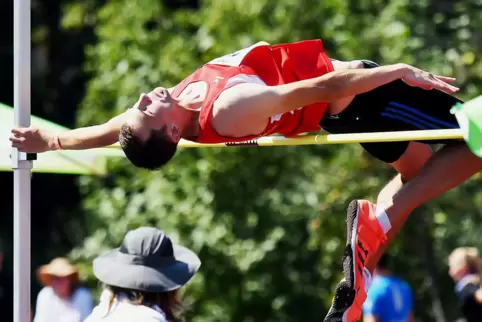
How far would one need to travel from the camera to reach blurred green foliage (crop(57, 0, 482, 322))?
8836 mm

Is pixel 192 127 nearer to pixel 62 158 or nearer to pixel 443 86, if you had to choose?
pixel 443 86

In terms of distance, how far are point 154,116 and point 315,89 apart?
0.59 meters

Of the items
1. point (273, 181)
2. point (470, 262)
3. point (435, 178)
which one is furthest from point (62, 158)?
point (273, 181)

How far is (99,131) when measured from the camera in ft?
13.9

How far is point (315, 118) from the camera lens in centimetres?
423

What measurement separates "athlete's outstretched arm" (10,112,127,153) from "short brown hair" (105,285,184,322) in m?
0.66

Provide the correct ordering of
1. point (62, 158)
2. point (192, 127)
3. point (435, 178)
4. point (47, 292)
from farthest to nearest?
point (47, 292) < point (62, 158) < point (435, 178) < point (192, 127)

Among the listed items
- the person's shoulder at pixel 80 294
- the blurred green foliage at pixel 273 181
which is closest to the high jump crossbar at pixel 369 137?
the person's shoulder at pixel 80 294

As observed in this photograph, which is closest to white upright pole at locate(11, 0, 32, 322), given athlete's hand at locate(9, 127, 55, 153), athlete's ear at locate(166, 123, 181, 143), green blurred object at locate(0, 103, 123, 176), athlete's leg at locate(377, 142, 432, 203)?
athlete's hand at locate(9, 127, 55, 153)

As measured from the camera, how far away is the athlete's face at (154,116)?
3975mm

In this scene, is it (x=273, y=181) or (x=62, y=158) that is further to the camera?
(x=273, y=181)

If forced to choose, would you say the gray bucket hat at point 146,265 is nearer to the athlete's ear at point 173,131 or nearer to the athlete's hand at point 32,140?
the athlete's ear at point 173,131

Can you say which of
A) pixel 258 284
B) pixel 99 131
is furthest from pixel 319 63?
pixel 258 284

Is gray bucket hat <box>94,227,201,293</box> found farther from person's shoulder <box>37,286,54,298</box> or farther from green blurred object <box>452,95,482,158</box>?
person's shoulder <box>37,286,54,298</box>
